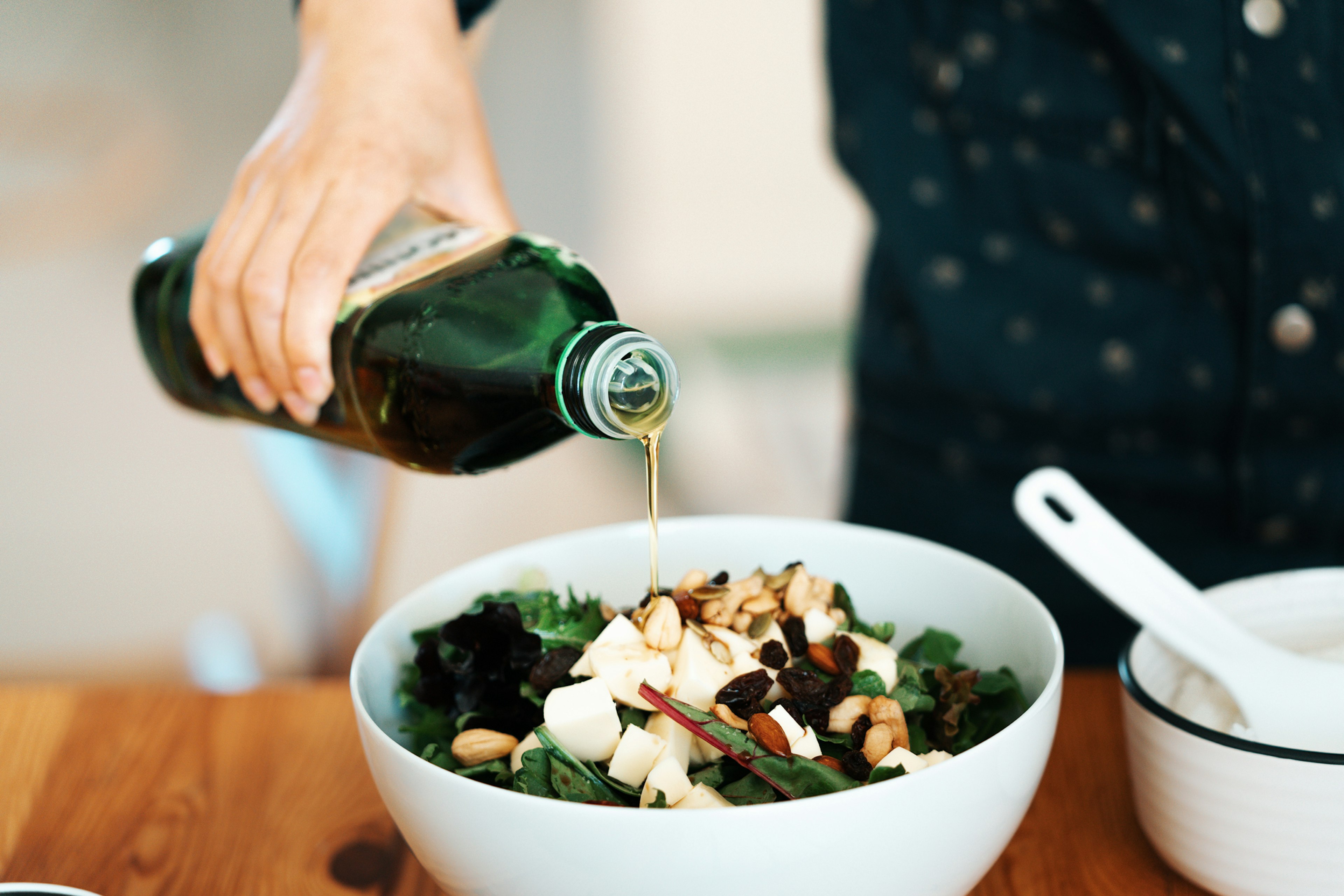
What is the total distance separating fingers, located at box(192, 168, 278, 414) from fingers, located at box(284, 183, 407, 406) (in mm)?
55

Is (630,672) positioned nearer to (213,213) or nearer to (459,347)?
(459,347)

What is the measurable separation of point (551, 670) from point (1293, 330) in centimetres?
78

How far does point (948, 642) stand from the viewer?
0.76m

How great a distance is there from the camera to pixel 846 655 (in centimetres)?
67

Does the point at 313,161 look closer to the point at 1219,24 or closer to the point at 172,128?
the point at 1219,24

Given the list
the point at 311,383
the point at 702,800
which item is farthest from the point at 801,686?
the point at 311,383

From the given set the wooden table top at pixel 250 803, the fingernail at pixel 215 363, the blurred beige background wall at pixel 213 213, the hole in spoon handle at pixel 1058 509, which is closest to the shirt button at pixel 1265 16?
the hole in spoon handle at pixel 1058 509

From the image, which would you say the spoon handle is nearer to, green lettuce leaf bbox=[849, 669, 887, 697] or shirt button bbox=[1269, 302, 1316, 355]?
green lettuce leaf bbox=[849, 669, 887, 697]

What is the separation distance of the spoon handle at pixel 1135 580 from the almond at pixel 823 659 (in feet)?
0.54

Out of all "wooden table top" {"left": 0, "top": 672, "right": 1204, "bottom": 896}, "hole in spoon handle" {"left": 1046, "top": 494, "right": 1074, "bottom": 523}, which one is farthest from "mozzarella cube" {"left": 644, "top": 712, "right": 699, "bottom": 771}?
"hole in spoon handle" {"left": 1046, "top": 494, "right": 1074, "bottom": 523}

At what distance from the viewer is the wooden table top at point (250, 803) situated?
72 cm

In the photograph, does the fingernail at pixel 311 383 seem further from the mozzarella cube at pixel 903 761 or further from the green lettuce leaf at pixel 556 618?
the mozzarella cube at pixel 903 761

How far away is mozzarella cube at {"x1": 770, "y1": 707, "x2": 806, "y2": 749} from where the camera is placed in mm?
596

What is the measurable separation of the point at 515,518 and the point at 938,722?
2.67 m
